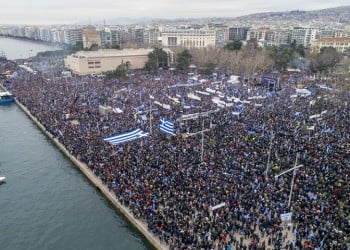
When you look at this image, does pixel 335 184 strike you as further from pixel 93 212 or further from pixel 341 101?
pixel 341 101

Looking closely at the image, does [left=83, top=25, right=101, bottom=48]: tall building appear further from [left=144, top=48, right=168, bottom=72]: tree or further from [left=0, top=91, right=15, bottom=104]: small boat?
[left=0, top=91, right=15, bottom=104]: small boat

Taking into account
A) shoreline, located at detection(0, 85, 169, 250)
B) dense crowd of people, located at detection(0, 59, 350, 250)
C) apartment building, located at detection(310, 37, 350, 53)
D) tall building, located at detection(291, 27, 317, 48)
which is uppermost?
tall building, located at detection(291, 27, 317, 48)

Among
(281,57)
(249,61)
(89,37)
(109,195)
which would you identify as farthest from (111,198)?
(89,37)

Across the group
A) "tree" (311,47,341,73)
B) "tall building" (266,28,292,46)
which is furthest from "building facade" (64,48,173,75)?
"tall building" (266,28,292,46)

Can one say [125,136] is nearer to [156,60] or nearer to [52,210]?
[52,210]

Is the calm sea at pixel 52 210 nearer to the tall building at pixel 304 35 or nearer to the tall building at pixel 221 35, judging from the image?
the tall building at pixel 221 35

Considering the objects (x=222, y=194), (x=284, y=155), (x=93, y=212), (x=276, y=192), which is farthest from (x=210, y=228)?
(x=284, y=155)
